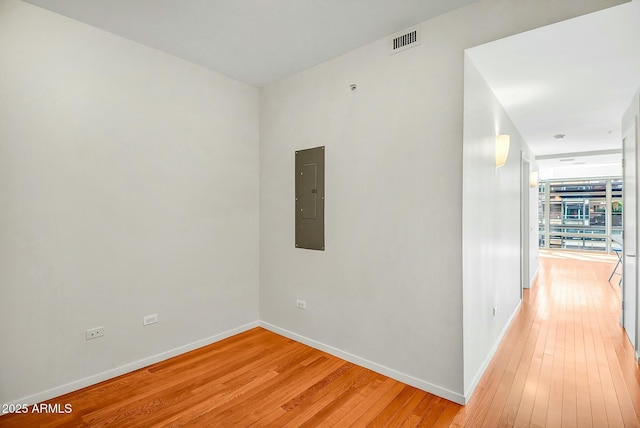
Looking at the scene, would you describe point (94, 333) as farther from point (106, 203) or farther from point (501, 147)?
point (501, 147)

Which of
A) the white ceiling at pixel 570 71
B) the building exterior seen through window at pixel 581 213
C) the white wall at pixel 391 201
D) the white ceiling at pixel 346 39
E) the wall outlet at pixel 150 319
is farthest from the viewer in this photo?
the building exterior seen through window at pixel 581 213

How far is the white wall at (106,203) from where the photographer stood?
2.24 m

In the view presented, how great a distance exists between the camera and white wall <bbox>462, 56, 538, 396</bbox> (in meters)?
2.39

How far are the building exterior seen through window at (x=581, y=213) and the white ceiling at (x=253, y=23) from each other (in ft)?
34.7

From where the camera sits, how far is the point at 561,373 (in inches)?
107

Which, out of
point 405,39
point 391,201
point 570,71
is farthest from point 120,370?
point 570,71

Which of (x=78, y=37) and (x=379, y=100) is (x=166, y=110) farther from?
(x=379, y=100)

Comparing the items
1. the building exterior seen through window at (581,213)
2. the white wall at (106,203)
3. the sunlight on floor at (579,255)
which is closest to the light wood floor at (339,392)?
the white wall at (106,203)

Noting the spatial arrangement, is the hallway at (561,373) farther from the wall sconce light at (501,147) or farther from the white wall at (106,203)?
the white wall at (106,203)

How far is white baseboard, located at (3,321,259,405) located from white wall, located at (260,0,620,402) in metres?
0.71

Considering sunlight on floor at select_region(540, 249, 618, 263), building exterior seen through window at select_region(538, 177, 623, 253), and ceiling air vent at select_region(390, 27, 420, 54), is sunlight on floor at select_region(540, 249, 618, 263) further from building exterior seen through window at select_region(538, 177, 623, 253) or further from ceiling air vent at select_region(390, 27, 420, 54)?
ceiling air vent at select_region(390, 27, 420, 54)

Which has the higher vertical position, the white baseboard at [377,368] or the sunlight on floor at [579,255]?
the sunlight on floor at [579,255]

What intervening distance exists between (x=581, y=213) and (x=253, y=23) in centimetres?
1169

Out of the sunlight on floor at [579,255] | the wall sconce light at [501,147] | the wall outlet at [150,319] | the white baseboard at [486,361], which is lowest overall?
the white baseboard at [486,361]
